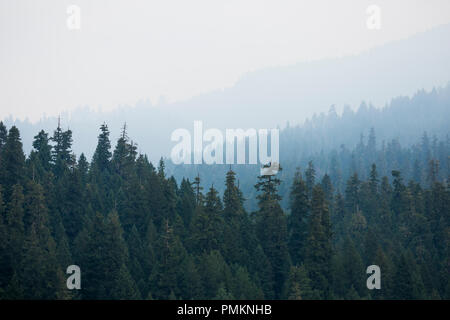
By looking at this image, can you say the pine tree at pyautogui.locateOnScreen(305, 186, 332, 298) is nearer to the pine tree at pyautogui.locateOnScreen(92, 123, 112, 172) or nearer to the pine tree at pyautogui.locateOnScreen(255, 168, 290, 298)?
the pine tree at pyautogui.locateOnScreen(255, 168, 290, 298)

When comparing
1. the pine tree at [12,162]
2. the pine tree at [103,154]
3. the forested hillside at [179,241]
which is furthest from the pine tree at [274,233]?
the pine tree at [12,162]

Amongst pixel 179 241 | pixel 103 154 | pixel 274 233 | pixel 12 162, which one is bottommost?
pixel 179 241

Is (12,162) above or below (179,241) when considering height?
above

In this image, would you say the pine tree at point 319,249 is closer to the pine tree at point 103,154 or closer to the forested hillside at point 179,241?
the forested hillside at point 179,241

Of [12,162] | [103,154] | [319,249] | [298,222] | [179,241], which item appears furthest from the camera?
[103,154]

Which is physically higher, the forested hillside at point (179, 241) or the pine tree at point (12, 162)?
the pine tree at point (12, 162)

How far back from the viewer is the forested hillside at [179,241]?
178 ft

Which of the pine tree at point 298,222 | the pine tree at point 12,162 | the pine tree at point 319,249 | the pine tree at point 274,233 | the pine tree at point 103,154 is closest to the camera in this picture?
the pine tree at point 319,249

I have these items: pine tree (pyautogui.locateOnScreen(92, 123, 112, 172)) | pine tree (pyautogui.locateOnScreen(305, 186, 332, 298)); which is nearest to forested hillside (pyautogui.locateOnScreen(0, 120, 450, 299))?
pine tree (pyautogui.locateOnScreen(305, 186, 332, 298))

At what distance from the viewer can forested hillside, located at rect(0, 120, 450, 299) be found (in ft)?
178

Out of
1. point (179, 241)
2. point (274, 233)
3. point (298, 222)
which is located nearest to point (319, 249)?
point (274, 233)

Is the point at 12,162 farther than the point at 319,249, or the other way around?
the point at 12,162

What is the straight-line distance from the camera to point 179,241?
195ft

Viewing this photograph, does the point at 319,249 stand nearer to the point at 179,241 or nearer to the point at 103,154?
the point at 179,241
